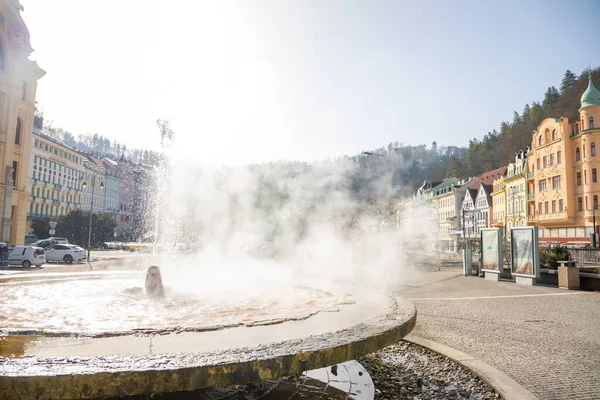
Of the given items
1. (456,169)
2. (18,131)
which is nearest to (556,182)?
(456,169)

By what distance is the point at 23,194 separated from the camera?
3381 centimetres

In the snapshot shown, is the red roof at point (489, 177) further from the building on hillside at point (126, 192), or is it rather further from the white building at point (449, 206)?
the building on hillside at point (126, 192)

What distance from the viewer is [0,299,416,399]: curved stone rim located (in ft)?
7.96

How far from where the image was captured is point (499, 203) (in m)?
60.8

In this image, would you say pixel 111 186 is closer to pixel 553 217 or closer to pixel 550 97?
pixel 553 217

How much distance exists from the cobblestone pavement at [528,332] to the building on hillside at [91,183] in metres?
70.8

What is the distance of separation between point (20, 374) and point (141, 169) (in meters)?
99.7

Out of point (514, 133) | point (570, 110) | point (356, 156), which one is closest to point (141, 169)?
point (356, 156)

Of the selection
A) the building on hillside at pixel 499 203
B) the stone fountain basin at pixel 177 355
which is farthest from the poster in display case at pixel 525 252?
the building on hillside at pixel 499 203

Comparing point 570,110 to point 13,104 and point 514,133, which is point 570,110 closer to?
point 514,133

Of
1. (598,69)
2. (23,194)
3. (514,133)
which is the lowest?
(23,194)

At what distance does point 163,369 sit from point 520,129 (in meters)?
85.6

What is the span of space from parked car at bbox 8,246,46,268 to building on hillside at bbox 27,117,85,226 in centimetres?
3923

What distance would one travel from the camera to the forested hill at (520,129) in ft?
213
